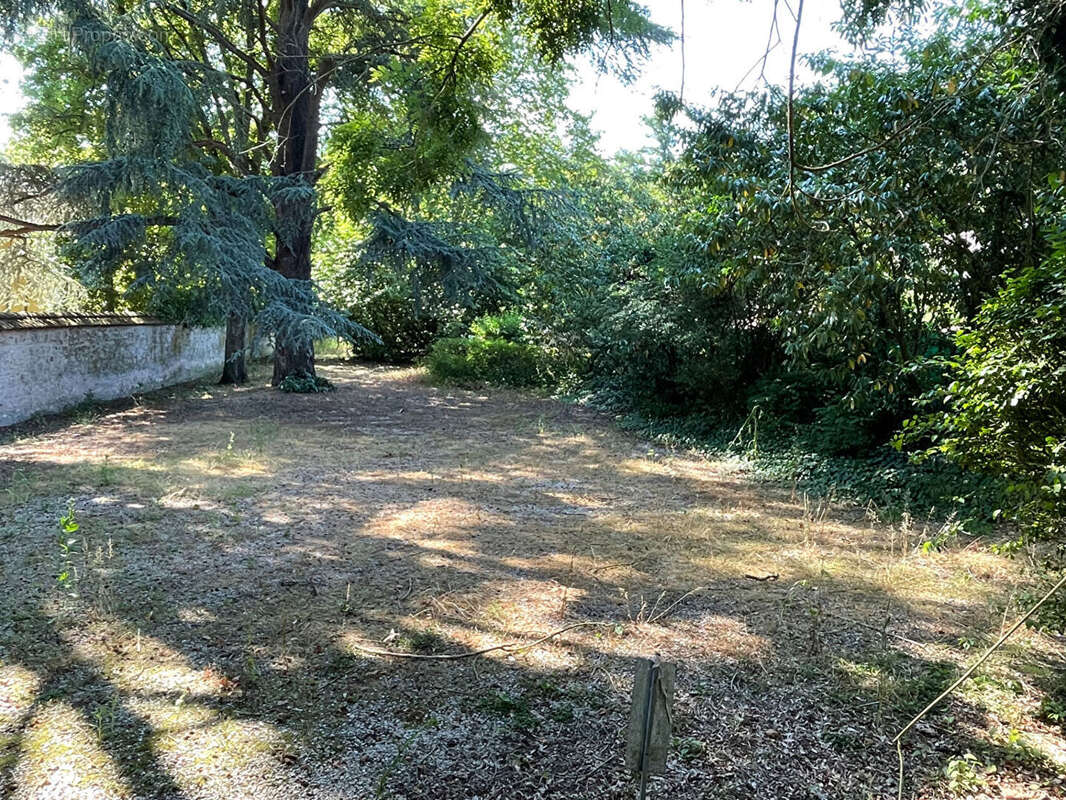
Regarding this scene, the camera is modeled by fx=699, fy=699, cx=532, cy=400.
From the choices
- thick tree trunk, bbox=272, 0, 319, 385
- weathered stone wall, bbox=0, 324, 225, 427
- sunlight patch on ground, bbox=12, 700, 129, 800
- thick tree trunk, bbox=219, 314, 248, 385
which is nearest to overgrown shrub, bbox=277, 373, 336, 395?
thick tree trunk, bbox=272, 0, 319, 385

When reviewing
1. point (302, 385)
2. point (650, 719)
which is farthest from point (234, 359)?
point (650, 719)

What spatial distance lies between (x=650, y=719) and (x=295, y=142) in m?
14.1

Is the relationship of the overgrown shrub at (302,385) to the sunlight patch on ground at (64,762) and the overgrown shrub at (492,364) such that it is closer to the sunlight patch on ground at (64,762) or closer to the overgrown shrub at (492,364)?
the overgrown shrub at (492,364)

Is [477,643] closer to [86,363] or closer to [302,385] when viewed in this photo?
[86,363]

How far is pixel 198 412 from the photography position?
11.3 meters

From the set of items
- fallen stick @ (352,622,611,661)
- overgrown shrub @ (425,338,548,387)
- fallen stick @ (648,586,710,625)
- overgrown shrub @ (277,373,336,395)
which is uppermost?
overgrown shrub @ (425,338,548,387)

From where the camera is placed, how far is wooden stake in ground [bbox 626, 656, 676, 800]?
1.96 meters

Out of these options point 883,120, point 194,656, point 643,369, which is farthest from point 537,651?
point 643,369

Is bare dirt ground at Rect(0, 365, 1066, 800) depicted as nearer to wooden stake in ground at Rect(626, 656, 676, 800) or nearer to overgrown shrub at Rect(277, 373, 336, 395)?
wooden stake in ground at Rect(626, 656, 676, 800)

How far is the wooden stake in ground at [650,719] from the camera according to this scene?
1.96 meters

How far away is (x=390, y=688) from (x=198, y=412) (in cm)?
954

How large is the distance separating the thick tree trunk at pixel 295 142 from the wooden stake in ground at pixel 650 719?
1174 cm

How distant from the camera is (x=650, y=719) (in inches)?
77.6

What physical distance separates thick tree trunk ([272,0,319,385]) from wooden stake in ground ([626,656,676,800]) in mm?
11736
